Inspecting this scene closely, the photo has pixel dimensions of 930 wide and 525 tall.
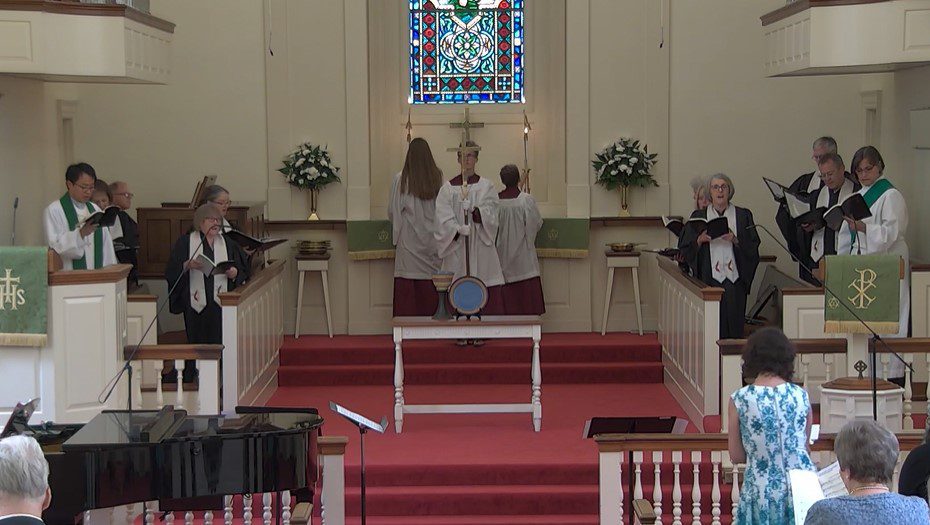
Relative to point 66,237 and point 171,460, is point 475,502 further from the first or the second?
point 66,237

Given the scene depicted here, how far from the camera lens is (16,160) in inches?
507

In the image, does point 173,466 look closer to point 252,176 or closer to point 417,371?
point 417,371

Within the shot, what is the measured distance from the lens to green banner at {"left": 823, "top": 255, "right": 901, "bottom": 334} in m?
9.66

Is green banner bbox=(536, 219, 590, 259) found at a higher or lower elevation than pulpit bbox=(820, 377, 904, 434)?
higher

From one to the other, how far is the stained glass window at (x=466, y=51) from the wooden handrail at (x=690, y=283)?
3.40 m

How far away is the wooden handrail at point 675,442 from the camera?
784 centimetres

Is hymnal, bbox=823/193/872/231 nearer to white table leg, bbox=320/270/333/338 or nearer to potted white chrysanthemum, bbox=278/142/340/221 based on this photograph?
white table leg, bbox=320/270/333/338

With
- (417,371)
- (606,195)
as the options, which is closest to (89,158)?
(417,371)

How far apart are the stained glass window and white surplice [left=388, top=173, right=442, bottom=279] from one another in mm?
2323

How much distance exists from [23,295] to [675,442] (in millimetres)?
4737

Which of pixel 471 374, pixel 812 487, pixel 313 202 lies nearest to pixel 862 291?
pixel 812 487

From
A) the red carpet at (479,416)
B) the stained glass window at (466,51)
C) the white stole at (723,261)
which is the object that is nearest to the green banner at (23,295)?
the red carpet at (479,416)

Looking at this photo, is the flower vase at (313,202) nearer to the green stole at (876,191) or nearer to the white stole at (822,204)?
the white stole at (822,204)

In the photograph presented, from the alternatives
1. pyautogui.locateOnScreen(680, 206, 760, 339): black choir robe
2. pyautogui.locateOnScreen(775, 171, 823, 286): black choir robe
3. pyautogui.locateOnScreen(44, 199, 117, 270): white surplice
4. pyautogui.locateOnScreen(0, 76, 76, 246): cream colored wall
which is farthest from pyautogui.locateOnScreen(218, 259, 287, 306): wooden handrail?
pyautogui.locateOnScreen(775, 171, 823, 286): black choir robe
